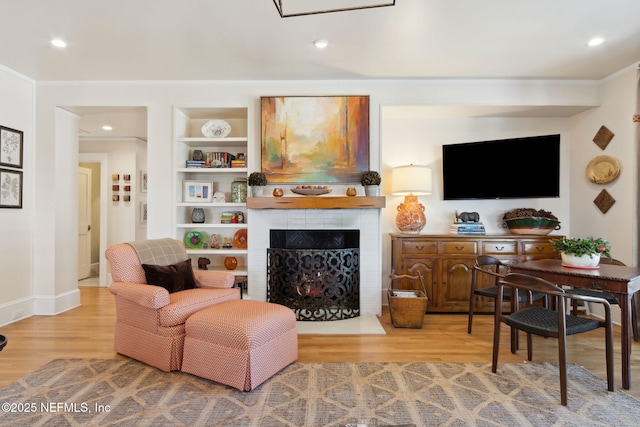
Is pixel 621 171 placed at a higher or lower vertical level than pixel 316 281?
higher

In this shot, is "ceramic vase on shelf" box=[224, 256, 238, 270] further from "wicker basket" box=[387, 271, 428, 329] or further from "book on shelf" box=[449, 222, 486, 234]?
"book on shelf" box=[449, 222, 486, 234]

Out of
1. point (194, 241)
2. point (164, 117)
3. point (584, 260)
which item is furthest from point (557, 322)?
point (164, 117)

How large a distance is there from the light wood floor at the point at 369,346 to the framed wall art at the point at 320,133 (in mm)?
1684

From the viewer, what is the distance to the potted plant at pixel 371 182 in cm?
347

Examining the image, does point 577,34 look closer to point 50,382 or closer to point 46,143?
point 50,382

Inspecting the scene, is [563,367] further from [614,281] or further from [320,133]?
[320,133]

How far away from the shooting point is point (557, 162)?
375 cm

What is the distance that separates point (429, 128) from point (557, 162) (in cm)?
145

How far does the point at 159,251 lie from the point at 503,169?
3.75 m

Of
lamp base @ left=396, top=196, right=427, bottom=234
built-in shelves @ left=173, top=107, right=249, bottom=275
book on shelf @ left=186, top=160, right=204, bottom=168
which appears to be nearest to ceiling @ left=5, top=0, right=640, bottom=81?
built-in shelves @ left=173, top=107, right=249, bottom=275

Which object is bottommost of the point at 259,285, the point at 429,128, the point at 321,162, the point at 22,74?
the point at 259,285

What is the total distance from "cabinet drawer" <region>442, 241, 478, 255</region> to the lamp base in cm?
37

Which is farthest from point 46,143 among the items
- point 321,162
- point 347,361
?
point 347,361

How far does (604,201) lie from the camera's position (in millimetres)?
3547
